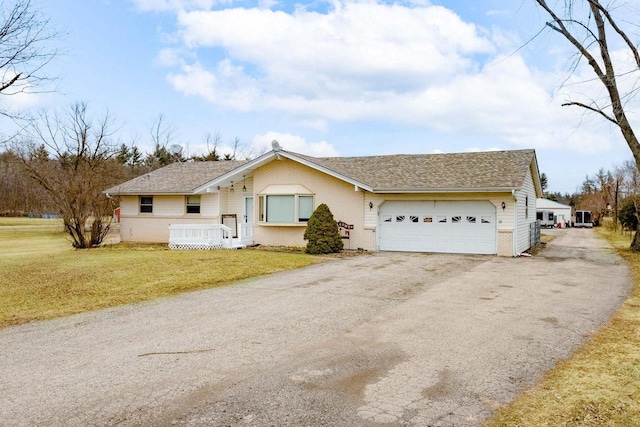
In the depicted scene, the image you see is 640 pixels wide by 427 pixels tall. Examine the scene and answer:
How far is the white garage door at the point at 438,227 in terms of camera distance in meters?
17.7

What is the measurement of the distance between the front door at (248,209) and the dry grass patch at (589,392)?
17091mm

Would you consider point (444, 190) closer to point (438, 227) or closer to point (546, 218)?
point (438, 227)

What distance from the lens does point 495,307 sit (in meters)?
8.35

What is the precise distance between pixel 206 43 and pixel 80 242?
32.9 feet

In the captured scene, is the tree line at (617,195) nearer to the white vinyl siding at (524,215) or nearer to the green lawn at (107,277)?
the white vinyl siding at (524,215)

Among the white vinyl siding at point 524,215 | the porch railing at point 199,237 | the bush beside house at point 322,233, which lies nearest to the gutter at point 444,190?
the white vinyl siding at point 524,215

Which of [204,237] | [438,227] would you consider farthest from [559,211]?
[204,237]

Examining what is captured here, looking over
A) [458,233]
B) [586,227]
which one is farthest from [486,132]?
[586,227]

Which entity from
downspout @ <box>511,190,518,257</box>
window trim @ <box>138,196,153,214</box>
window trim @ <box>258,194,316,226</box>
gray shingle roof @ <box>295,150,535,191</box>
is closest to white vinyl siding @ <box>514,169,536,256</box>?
downspout @ <box>511,190,518,257</box>

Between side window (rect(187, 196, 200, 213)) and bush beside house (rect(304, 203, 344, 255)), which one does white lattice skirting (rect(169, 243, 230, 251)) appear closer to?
side window (rect(187, 196, 200, 213))

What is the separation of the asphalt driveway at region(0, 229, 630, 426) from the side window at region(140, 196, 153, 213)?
15.0m

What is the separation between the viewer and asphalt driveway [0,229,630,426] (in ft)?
13.2

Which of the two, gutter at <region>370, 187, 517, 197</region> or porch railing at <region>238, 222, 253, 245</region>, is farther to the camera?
porch railing at <region>238, 222, 253, 245</region>

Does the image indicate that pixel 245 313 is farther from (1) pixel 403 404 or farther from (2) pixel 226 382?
(1) pixel 403 404
